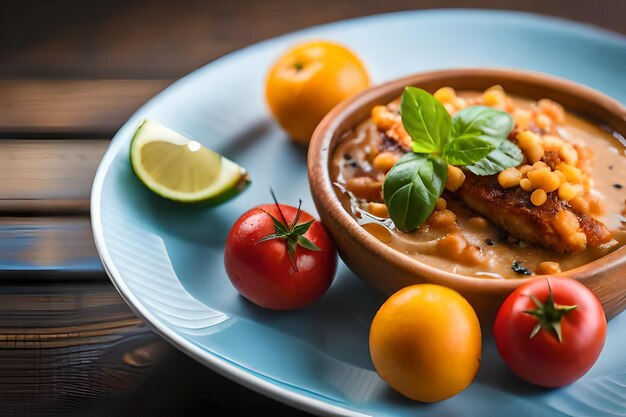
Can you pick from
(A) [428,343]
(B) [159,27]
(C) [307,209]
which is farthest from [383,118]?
(B) [159,27]

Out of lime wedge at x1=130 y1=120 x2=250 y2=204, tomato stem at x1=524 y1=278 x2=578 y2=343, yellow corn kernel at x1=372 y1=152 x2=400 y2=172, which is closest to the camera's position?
tomato stem at x1=524 y1=278 x2=578 y2=343

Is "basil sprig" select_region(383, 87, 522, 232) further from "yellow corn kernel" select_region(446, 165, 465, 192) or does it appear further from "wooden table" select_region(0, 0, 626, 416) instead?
"wooden table" select_region(0, 0, 626, 416)

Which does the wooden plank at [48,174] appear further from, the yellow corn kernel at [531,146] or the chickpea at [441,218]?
the yellow corn kernel at [531,146]

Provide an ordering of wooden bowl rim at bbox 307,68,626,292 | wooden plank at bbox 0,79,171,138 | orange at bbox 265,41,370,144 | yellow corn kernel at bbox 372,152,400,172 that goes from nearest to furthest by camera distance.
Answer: wooden bowl rim at bbox 307,68,626,292 < yellow corn kernel at bbox 372,152,400,172 < orange at bbox 265,41,370,144 < wooden plank at bbox 0,79,171,138

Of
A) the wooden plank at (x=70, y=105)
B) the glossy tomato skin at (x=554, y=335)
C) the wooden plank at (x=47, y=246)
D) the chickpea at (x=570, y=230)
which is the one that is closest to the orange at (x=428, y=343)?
the glossy tomato skin at (x=554, y=335)

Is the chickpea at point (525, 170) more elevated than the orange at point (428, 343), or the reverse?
the chickpea at point (525, 170)

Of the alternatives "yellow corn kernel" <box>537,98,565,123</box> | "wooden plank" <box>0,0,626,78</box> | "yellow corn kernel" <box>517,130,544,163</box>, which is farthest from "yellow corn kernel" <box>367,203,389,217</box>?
"wooden plank" <box>0,0,626,78</box>

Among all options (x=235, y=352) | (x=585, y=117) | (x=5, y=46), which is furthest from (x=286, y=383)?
(x=5, y=46)
